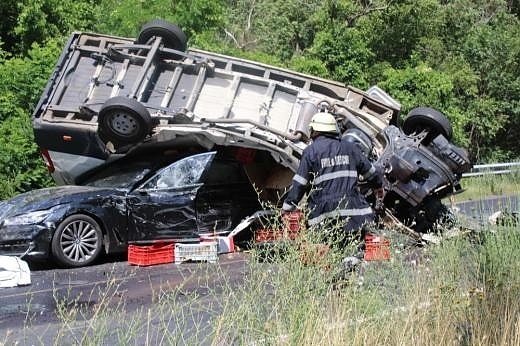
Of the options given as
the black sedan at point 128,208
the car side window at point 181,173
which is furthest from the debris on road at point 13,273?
the car side window at point 181,173

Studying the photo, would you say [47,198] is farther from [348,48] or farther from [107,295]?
[348,48]

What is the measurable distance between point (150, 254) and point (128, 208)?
2.20 feet

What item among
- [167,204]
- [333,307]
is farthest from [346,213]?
[167,204]

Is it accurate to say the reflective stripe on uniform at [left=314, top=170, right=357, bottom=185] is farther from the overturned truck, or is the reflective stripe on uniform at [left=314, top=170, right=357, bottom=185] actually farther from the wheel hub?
the wheel hub

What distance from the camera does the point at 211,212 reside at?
9789mm

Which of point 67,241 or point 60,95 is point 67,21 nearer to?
point 60,95

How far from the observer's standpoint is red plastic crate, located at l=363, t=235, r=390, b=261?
16.0ft

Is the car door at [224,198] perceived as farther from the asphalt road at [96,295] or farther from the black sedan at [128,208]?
the asphalt road at [96,295]

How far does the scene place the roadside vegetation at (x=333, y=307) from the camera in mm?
3541

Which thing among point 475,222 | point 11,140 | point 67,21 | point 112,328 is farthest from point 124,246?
point 67,21

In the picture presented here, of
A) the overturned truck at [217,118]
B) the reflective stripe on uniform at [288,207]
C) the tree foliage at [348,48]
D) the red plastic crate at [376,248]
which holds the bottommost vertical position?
the red plastic crate at [376,248]

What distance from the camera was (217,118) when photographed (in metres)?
9.84

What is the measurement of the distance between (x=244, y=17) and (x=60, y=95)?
93.8 feet

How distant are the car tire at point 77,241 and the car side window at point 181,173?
94cm
